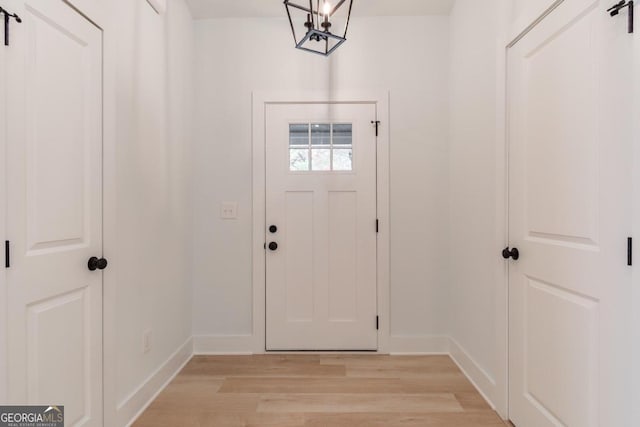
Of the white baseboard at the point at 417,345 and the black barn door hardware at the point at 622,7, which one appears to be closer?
the black barn door hardware at the point at 622,7

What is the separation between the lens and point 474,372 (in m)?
2.25

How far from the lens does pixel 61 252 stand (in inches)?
55.2

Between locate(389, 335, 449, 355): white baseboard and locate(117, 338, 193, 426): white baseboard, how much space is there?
1.62 m

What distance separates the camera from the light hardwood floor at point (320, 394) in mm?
1867

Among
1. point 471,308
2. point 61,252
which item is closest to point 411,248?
point 471,308

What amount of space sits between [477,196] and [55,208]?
229cm

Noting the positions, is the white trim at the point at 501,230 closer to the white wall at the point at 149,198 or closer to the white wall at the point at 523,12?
the white wall at the point at 523,12

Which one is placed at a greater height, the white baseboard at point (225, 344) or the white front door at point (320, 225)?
the white front door at point (320, 225)

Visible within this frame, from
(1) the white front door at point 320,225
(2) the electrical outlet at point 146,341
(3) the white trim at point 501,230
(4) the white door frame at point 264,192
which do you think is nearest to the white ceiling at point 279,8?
(4) the white door frame at point 264,192

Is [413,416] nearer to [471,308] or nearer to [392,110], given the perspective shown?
[471,308]

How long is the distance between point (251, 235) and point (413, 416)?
1.69 m

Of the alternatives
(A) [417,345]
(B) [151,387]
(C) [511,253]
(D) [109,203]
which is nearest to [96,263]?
(D) [109,203]

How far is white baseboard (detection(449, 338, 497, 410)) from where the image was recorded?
6.65 ft

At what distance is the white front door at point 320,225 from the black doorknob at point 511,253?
106 cm
